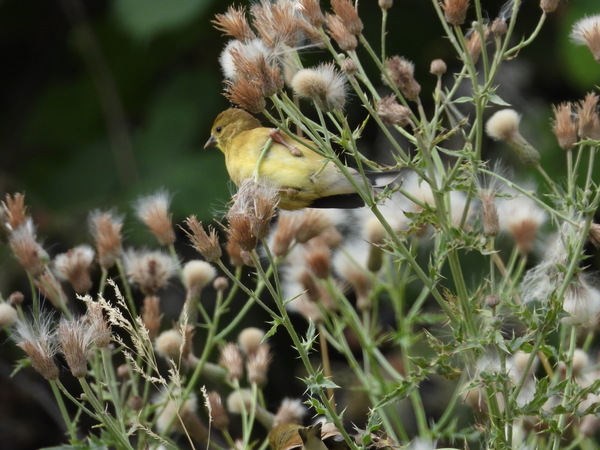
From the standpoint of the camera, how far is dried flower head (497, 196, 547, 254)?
1.75 meters

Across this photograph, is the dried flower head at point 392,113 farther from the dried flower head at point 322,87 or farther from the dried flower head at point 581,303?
the dried flower head at point 581,303

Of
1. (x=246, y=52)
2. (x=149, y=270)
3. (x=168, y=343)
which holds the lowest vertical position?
(x=168, y=343)

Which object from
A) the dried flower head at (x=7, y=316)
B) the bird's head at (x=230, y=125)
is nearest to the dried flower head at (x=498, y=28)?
the bird's head at (x=230, y=125)

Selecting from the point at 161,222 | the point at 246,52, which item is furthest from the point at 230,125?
the point at 246,52

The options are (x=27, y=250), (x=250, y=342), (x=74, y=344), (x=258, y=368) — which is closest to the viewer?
(x=74, y=344)

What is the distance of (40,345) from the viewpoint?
1391 millimetres

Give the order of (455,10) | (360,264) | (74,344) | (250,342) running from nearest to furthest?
(74,344), (455,10), (250,342), (360,264)

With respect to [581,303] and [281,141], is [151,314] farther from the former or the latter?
[581,303]

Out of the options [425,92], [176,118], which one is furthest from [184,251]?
[425,92]

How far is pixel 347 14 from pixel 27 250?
2.10 ft

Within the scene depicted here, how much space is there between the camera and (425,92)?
3.69 metres

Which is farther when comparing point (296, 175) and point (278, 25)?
point (296, 175)

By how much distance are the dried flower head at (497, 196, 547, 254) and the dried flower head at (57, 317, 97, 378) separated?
773 mm

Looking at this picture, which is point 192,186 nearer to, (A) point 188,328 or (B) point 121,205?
(B) point 121,205
